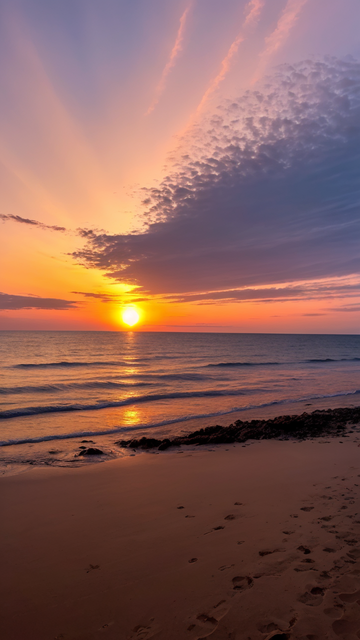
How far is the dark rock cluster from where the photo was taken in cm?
1200

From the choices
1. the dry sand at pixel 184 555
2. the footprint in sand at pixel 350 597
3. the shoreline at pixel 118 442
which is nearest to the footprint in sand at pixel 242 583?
the dry sand at pixel 184 555

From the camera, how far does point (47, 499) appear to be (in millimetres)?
7461

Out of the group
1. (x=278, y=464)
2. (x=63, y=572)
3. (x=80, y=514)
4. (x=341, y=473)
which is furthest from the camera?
(x=278, y=464)

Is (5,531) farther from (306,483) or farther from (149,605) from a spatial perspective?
(306,483)

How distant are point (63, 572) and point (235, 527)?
265cm

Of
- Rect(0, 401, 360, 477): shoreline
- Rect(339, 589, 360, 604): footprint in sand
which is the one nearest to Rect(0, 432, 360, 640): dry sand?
Rect(339, 589, 360, 604): footprint in sand

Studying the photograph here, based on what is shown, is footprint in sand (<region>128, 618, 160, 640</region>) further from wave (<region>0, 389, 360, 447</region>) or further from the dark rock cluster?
wave (<region>0, 389, 360, 447</region>)

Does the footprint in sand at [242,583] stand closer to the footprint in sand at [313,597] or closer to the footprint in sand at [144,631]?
the footprint in sand at [313,597]

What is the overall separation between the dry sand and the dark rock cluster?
3269 millimetres

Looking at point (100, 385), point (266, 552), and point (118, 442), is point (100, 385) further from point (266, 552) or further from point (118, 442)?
point (266, 552)

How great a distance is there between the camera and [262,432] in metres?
12.7

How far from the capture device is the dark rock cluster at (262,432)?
12000 mm

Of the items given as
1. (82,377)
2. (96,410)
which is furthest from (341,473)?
(82,377)

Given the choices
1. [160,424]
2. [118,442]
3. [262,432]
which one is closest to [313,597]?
[262,432]
